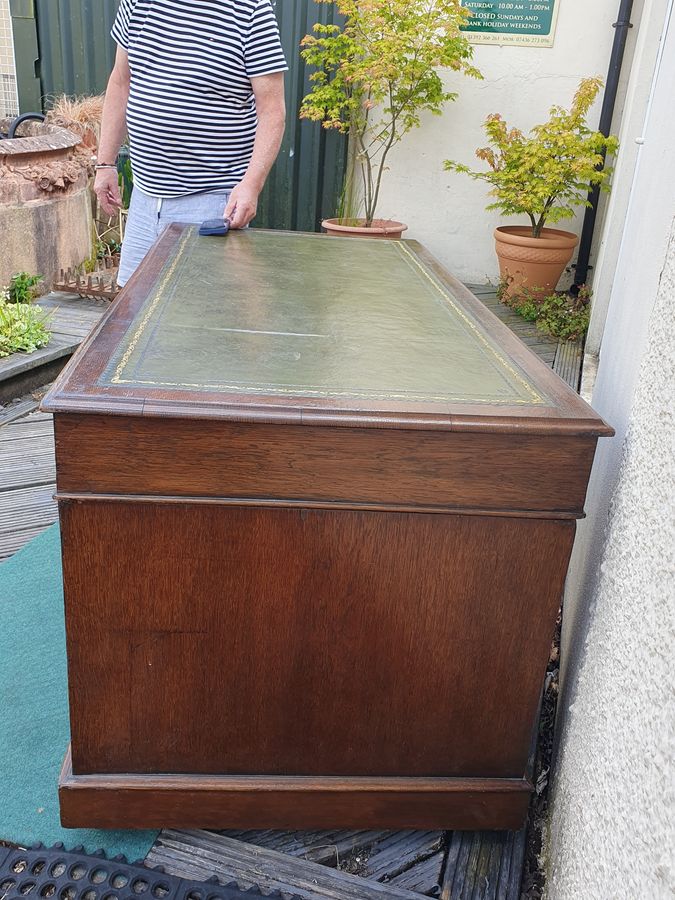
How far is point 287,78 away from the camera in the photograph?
5.49 metres

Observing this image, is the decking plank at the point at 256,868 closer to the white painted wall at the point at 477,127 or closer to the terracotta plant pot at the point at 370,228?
the terracotta plant pot at the point at 370,228

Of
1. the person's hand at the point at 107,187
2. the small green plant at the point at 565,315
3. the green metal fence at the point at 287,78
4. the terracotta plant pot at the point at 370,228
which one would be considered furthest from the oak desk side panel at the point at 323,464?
the green metal fence at the point at 287,78

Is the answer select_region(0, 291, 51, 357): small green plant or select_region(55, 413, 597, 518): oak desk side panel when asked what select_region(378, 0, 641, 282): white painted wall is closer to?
select_region(0, 291, 51, 357): small green plant

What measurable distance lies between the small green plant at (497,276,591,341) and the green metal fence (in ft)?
5.09

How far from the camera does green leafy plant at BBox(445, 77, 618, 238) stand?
4.49 metres

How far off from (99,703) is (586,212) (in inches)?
188

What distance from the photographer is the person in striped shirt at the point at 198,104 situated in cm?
238

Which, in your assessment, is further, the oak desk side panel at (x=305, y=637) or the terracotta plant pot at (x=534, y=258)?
the terracotta plant pot at (x=534, y=258)

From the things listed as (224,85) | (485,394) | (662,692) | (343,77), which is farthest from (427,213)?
(662,692)

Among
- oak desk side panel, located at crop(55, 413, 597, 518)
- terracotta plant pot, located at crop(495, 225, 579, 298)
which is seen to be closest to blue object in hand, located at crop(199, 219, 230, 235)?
oak desk side panel, located at crop(55, 413, 597, 518)

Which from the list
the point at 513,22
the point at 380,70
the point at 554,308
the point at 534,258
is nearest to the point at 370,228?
the point at 380,70

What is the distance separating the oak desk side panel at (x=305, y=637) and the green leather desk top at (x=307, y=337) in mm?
202

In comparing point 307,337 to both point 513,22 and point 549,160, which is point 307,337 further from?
point 513,22

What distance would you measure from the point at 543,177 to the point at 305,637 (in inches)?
161
